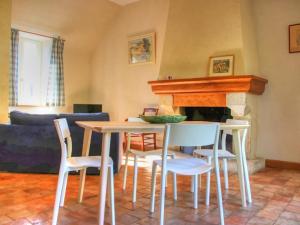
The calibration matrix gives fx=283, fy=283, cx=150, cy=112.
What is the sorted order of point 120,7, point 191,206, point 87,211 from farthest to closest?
1. point 120,7
2. point 191,206
3. point 87,211

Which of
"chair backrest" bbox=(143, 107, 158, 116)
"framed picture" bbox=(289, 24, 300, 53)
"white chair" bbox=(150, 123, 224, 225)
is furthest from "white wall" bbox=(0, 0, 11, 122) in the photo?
"framed picture" bbox=(289, 24, 300, 53)

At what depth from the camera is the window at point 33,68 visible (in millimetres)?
5746

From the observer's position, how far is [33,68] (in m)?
5.91

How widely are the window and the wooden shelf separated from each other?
2807 millimetres

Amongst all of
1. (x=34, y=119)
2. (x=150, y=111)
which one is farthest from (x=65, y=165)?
(x=150, y=111)

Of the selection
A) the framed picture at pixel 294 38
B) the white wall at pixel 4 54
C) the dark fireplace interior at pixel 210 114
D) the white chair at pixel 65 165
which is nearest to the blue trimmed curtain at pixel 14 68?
the white wall at pixel 4 54

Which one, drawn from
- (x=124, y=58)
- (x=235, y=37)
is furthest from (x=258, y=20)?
(x=124, y=58)

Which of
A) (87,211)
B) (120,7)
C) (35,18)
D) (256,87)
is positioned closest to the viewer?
(87,211)

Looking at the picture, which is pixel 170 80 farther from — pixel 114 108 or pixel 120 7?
pixel 120 7

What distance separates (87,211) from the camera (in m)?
2.23

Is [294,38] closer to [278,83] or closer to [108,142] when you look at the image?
[278,83]

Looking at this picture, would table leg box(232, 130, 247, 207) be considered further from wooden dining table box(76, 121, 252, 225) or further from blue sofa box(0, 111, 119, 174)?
blue sofa box(0, 111, 119, 174)

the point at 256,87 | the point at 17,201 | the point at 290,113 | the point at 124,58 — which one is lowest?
the point at 17,201

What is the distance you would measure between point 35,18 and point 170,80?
3130 millimetres
